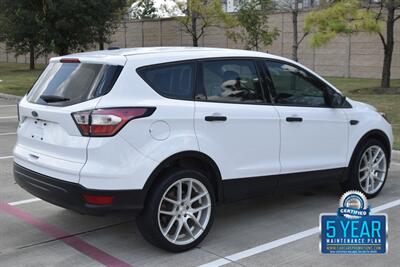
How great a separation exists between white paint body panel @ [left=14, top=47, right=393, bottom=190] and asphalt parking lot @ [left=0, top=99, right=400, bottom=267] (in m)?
0.49

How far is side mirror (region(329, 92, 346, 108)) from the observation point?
587 centimetres

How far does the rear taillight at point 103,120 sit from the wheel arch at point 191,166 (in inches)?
18.6

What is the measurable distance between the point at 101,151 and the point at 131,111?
0.40 m

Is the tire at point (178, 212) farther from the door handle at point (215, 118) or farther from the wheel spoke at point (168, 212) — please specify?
the door handle at point (215, 118)

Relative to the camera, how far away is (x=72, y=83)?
4.66 m

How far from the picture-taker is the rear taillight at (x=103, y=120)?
4207 mm

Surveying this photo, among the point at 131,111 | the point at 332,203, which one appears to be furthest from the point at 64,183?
the point at 332,203

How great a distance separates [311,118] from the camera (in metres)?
5.57

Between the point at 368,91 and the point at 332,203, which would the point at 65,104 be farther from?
the point at 368,91

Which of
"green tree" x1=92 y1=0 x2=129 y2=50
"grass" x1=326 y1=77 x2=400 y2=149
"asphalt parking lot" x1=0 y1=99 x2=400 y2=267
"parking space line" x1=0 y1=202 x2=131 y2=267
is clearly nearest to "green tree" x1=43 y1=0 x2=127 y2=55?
"green tree" x1=92 y1=0 x2=129 y2=50

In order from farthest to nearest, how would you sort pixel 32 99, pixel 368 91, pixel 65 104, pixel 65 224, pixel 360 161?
1. pixel 368 91
2. pixel 360 161
3. pixel 65 224
4. pixel 32 99
5. pixel 65 104

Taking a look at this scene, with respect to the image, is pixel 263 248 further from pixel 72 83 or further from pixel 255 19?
pixel 255 19

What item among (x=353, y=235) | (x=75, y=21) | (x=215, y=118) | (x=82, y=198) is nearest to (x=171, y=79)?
(x=215, y=118)

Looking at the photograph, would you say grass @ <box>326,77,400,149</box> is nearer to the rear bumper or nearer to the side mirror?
the side mirror
